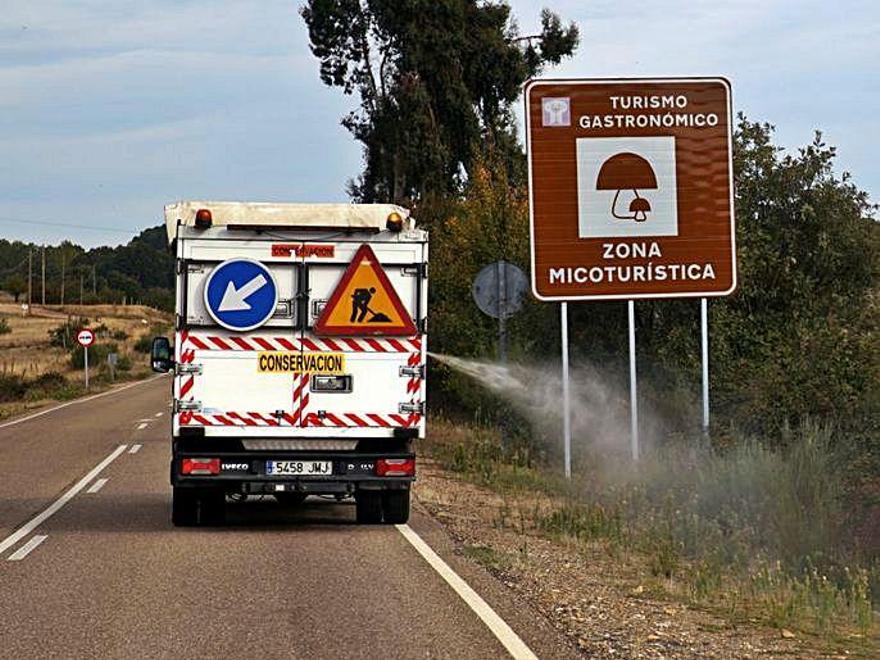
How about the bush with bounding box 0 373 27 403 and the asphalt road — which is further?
the bush with bounding box 0 373 27 403

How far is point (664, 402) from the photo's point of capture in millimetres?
21422

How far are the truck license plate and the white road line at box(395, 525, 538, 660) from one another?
1.01 meters

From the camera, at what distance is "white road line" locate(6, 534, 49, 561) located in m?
12.3

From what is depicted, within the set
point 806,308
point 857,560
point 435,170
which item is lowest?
point 857,560

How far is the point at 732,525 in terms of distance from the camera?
47.1 ft

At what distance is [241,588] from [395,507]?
4072 millimetres

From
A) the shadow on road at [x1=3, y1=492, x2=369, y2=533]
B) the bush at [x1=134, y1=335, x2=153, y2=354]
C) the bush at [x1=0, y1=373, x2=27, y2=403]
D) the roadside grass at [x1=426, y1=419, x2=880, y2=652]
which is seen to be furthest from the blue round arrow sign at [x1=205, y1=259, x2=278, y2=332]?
the bush at [x1=134, y1=335, x2=153, y2=354]

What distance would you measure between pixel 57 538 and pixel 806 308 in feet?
46.9

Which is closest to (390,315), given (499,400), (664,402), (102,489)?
(102,489)

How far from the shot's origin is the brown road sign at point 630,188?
59.3 ft

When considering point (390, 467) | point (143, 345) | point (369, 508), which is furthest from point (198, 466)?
point (143, 345)

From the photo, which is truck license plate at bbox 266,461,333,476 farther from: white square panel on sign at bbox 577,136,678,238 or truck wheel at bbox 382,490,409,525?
white square panel on sign at bbox 577,136,678,238

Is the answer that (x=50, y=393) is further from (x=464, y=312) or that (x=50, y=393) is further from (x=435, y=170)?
(x=464, y=312)

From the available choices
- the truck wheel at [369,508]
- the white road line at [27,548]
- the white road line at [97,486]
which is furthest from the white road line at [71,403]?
the truck wheel at [369,508]
